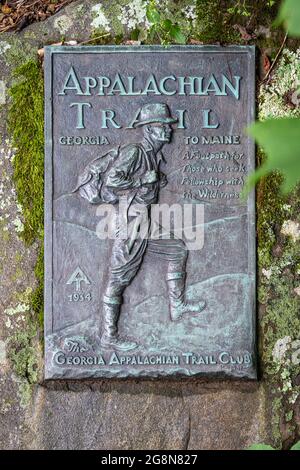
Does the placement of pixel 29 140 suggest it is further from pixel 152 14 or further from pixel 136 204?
pixel 152 14

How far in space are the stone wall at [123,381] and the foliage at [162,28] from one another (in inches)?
2.6

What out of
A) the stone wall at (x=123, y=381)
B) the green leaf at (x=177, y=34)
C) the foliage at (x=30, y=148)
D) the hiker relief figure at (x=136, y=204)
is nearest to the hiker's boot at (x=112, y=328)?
the hiker relief figure at (x=136, y=204)

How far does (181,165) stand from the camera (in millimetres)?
2451

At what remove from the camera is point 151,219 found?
245 cm

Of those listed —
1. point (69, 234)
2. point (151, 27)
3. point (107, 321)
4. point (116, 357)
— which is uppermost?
point (151, 27)

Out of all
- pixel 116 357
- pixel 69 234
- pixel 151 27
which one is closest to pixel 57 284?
pixel 69 234

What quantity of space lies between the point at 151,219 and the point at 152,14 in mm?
819

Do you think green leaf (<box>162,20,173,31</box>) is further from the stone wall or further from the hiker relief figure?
the hiker relief figure

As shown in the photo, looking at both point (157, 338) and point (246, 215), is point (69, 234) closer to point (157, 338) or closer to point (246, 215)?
point (157, 338)

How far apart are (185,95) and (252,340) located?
41.6 inches

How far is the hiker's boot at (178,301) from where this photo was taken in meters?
2.42

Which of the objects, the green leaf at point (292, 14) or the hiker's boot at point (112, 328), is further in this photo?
the hiker's boot at point (112, 328)

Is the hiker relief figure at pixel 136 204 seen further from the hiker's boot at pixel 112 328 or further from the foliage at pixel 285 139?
the foliage at pixel 285 139

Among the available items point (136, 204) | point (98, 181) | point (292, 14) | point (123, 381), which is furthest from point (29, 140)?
point (292, 14)
